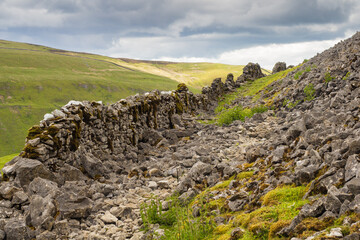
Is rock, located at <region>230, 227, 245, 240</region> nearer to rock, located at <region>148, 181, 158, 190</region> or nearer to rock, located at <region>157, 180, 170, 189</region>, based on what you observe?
rock, located at <region>157, 180, 170, 189</region>

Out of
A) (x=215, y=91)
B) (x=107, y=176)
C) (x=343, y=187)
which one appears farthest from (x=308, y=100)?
(x=215, y=91)

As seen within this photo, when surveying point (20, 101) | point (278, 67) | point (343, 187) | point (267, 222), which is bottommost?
point (20, 101)

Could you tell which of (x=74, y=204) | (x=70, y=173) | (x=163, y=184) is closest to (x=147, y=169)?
(x=163, y=184)

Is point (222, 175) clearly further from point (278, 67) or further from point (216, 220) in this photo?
point (278, 67)

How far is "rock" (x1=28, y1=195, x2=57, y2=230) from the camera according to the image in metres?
9.81

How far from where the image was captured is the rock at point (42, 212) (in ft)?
32.2

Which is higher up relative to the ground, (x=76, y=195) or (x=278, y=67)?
(x=278, y=67)

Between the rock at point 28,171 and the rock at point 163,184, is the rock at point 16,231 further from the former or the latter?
the rock at point 163,184

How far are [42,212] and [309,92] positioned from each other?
2252cm

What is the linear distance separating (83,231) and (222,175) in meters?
6.74

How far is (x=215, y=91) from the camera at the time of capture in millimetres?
60438

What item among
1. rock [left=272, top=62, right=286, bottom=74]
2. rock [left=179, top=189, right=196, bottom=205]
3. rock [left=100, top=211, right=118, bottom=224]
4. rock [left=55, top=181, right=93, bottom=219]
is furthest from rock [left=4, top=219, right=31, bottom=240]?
rock [left=272, top=62, right=286, bottom=74]

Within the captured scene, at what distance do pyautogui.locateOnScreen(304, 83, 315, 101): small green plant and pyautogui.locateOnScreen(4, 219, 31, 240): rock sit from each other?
22.4m

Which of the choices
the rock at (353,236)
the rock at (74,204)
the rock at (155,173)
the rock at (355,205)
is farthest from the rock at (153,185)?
the rock at (353,236)
